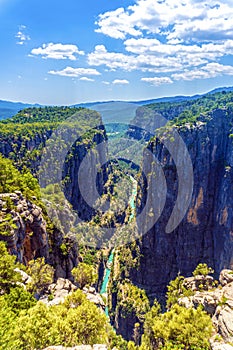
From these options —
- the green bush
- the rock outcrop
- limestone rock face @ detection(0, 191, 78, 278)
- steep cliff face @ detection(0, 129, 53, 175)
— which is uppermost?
steep cliff face @ detection(0, 129, 53, 175)

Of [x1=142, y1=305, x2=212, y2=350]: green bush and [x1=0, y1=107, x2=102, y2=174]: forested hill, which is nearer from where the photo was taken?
[x1=142, y1=305, x2=212, y2=350]: green bush

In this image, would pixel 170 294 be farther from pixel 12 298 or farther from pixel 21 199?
pixel 12 298

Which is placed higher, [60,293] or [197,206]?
[60,293]

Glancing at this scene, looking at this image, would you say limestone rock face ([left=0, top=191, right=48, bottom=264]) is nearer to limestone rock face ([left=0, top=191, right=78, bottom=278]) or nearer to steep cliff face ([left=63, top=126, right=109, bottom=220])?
limestone rock face ([left=0, top=191, right=78, bottom=278])

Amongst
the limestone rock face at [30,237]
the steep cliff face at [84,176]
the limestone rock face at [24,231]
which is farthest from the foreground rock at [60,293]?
the steep cliff face at [84,176]

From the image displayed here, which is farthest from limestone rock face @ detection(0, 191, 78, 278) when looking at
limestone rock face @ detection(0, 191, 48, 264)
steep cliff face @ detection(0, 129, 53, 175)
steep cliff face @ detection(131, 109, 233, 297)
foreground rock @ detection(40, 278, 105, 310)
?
steep cliff face @ detection(0, 129, 53, 175)

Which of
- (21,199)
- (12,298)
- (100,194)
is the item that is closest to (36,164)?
(100,194)

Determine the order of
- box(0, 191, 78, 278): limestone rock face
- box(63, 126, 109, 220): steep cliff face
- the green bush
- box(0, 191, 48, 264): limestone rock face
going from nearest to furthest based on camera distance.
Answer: the green bush < box(0, 191, 48, 264): limestone rock face < box(0, 191, 78, 278): limestone rock face < box(63, 126, 109, 220): steep cliff face

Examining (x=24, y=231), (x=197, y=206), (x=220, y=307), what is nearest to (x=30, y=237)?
(x=24, y=231)

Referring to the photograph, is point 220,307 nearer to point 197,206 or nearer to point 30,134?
point 197,206
